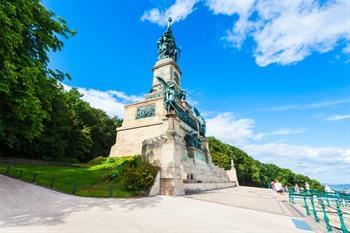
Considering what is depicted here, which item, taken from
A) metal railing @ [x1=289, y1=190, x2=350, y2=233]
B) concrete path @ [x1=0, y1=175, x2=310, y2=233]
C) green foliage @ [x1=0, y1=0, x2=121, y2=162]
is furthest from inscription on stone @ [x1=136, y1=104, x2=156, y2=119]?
concrete path @ [x1=0, y1=175, x2=310, y2=233]

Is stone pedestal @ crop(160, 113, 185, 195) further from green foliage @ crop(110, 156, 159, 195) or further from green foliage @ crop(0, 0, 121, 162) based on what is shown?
green foliage @ crop(0, 0, 121, 162)

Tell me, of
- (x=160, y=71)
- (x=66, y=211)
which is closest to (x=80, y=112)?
(x=160, y=71)

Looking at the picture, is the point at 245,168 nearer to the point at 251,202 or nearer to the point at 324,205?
the point at 251,202

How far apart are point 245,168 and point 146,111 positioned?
41.3 meters

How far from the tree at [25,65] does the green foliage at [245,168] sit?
39751 mm

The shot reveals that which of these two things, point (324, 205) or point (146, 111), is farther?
point (146, 111)

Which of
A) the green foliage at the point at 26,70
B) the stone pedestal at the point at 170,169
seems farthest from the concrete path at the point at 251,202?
the green foliage at the point at 26,70

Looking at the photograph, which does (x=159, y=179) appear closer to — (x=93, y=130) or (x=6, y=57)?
(x=6, y=57)

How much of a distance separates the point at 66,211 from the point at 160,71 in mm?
32179

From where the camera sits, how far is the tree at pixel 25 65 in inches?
372

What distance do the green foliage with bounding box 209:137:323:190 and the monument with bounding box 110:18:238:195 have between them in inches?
504

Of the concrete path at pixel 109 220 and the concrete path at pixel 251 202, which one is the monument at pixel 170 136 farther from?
the concrete path at pixel 109 220

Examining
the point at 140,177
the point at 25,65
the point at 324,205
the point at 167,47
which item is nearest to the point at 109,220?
the point at 140,177

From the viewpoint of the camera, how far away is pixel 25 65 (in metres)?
10.9
